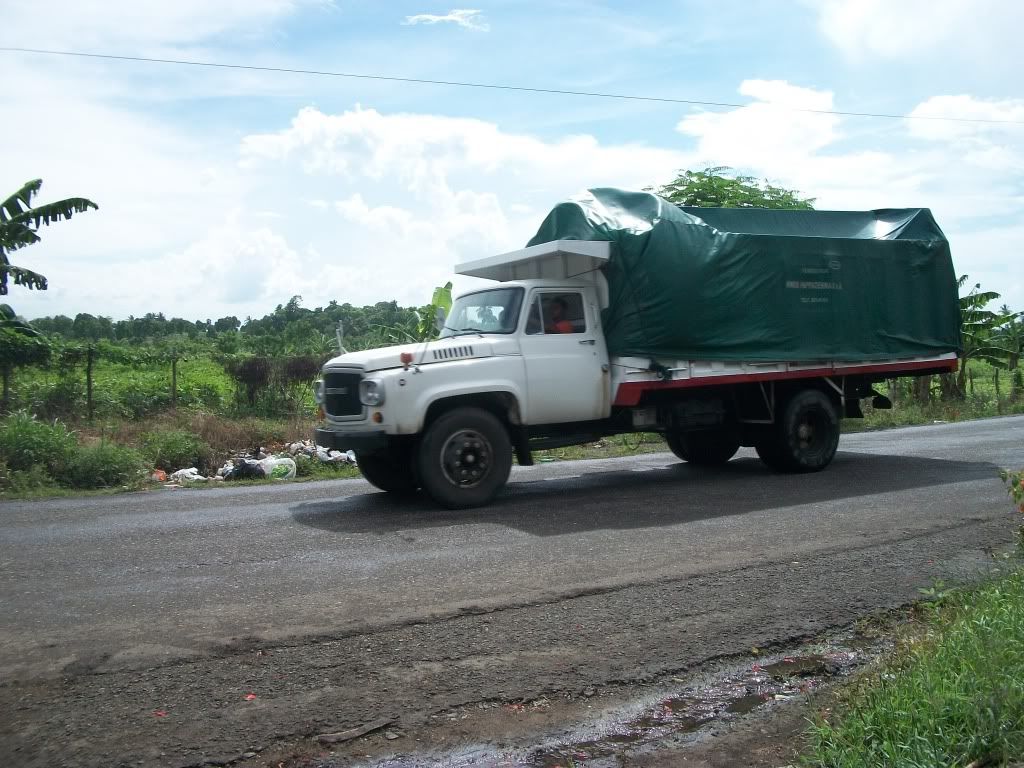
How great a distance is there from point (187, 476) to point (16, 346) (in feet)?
18.8

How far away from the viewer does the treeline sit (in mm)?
26594

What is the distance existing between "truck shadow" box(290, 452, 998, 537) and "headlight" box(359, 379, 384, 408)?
1063 millimetres

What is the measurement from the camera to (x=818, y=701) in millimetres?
4336

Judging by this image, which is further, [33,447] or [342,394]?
[33,447]

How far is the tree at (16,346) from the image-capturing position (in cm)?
1540

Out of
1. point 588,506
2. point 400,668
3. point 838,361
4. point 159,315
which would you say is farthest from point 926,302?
point 159,315

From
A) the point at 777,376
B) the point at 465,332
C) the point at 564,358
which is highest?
the point at 465,332

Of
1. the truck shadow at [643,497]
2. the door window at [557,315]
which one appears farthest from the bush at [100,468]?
the door window at [557,315]

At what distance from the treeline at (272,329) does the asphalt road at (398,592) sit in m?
13.0

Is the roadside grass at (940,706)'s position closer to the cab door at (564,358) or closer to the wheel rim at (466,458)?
the wheel rim at (466,458)

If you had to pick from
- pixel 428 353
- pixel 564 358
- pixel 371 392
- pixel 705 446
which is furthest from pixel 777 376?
pixel 371 392

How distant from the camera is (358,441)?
8.89 metres

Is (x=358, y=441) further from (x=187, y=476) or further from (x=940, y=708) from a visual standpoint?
(x=940, y=708)

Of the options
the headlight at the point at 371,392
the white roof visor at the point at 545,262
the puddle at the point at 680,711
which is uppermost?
the white roof visor at the point at 545,262
